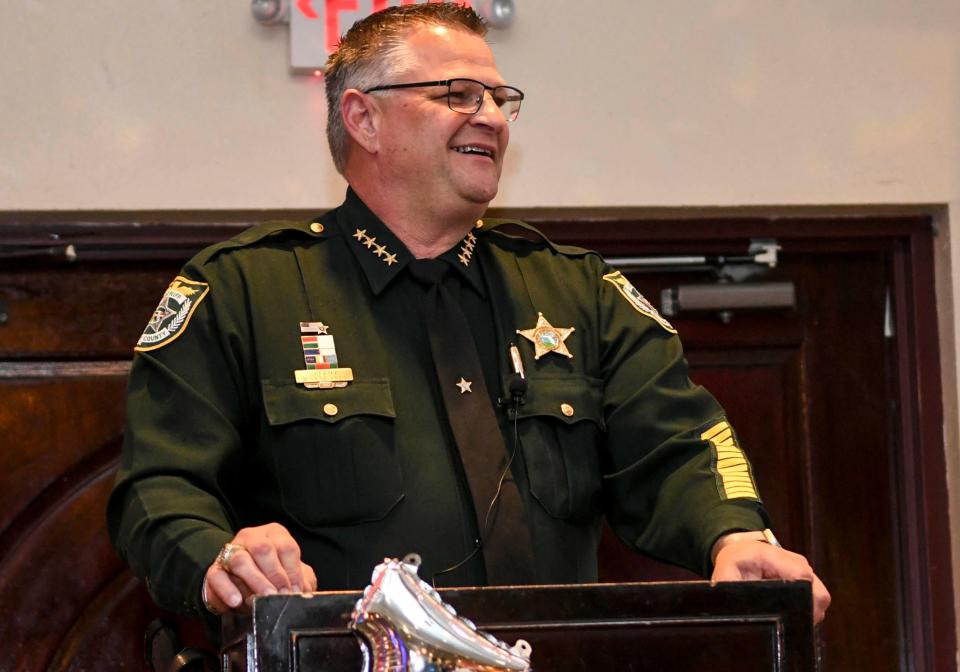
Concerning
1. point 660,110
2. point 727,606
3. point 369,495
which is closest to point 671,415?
point 369,495

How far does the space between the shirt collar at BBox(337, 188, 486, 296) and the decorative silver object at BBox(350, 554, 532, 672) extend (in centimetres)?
84

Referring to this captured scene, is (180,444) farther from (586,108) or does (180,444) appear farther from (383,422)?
(586,108)

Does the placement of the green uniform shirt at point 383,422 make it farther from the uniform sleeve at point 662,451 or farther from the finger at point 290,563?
the finger at point 290,563

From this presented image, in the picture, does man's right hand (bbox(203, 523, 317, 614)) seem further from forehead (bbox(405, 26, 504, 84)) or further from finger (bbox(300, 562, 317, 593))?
forehead (bbox(405, 26, 504, 84))

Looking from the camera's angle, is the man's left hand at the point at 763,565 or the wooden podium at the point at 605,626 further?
the man's left hand at the point at 763,565

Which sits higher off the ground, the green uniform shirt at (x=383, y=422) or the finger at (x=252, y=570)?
the green uniform shirt at (x=383, y=422)

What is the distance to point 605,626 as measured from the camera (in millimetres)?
1402

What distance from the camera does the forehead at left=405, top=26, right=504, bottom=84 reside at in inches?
87.6

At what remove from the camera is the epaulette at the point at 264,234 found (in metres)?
2.10

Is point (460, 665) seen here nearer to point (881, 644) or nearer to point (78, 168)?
point (78, 168)

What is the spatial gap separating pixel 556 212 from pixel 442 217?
80 cm

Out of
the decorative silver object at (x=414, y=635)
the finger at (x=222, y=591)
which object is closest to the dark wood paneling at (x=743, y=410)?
the finger at (x=222, y=591)

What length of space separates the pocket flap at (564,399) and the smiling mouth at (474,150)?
35 cm

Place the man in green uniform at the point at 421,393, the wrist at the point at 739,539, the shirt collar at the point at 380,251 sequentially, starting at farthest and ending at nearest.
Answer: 1. the shirt collar at the point at 380,251
2. the man in green uniform at the point at 421,393
3. the wrist at the point at 739,539
